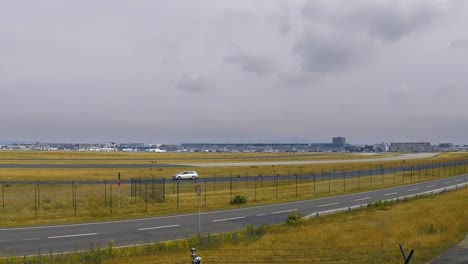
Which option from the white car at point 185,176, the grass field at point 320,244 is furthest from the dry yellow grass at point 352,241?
the white car at point 185,176

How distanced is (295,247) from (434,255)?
16.1 ft

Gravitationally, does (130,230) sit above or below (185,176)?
above

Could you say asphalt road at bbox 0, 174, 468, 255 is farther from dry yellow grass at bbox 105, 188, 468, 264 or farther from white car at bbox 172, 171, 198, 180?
white car at bbox 172, 171, 198, 180

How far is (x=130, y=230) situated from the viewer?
82.3 ft

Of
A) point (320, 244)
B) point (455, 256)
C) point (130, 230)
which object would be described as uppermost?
point (455, 256)

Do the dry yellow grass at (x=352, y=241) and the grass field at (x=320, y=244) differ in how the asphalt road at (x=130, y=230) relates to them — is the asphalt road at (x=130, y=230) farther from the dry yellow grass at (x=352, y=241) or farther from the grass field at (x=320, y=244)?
the dry yellow grass at (x=352, y=241)

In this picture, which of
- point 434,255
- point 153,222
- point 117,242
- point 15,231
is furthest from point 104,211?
point 434,255

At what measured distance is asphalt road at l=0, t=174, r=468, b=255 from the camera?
20656 millimetres

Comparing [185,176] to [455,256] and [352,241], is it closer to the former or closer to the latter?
[352,241]

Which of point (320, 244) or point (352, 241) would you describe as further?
point (352, 241)

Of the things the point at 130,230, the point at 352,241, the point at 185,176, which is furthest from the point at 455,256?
the point at 185,176

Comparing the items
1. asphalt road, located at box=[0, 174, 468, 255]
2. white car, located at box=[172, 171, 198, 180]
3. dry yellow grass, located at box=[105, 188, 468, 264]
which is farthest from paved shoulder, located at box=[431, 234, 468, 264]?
white car, located at box=[172, 171, 198, 180]

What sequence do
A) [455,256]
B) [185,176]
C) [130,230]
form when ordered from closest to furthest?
1. [455,256]
2. [130,230]
3. [185,176]

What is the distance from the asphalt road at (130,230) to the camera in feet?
67.8
